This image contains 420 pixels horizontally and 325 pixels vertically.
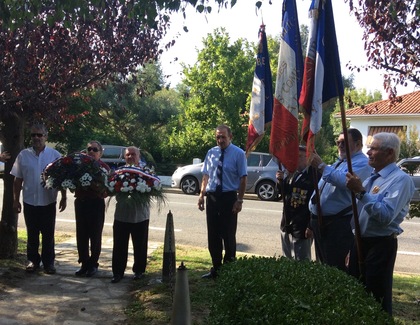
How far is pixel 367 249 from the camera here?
4648 mm

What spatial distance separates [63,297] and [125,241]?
1107mm

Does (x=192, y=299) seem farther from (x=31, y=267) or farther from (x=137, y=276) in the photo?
(x=31, y=267)

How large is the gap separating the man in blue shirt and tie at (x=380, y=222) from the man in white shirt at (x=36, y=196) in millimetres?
4455

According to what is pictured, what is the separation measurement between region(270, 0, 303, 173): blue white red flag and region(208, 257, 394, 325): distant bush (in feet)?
4.31

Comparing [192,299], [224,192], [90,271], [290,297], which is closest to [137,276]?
[90,271]

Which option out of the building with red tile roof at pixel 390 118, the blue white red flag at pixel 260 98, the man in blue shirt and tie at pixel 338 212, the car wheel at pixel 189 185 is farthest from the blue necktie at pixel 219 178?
the building with red tile roof at pixel 390 118

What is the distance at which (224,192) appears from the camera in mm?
7277

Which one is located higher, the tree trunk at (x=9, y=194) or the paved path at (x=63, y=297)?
the tree trunk at (x=9, y=194)

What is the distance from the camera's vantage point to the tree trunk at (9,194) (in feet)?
27.1

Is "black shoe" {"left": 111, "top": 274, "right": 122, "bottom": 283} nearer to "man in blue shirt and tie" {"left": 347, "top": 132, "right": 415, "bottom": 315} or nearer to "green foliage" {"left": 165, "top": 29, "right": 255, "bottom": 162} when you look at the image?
"man in blue shirt and tie" {"left": 347, "top": 132, "right": 415, "bottom": 315}

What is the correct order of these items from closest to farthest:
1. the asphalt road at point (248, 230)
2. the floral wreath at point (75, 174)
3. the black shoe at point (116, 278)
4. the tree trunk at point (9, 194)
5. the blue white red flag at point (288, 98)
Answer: the blue white red flag at point (288, 98), the floral wreath at point (75, 174), the black shoe at point (116, 278), the tree trunk at point (9, 194), the asphalt road at point (248, 230)

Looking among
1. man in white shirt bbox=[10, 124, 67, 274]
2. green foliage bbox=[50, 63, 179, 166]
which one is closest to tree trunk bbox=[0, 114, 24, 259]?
man in white shirt bbox=[10, 124, 67, 274]

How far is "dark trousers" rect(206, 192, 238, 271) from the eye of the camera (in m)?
7.28

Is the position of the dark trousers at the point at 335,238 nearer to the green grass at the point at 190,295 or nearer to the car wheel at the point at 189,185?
the green grass at the point at 190,295
